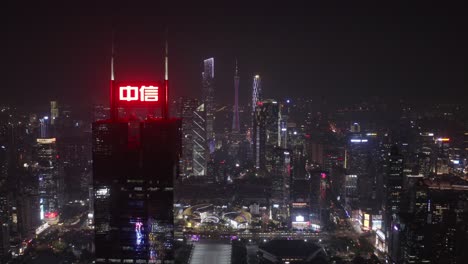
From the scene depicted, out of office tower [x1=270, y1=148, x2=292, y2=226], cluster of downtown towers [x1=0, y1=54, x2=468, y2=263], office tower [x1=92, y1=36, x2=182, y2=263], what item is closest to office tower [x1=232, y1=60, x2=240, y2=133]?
cluster of downtown towers [x1=0, y1=54, x2=468, y2=263]

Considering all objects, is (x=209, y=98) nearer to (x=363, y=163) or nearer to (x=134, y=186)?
(x=363, y=163)

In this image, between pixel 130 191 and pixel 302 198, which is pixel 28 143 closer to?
pixel 302 198

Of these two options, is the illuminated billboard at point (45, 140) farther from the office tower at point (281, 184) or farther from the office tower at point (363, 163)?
the office tower at point (363, 163)

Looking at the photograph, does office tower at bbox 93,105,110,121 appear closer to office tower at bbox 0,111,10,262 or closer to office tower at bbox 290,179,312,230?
office tower at bbox 0,111,10,262

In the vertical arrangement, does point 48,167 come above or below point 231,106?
below

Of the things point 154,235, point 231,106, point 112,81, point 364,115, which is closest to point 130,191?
point 154,235
